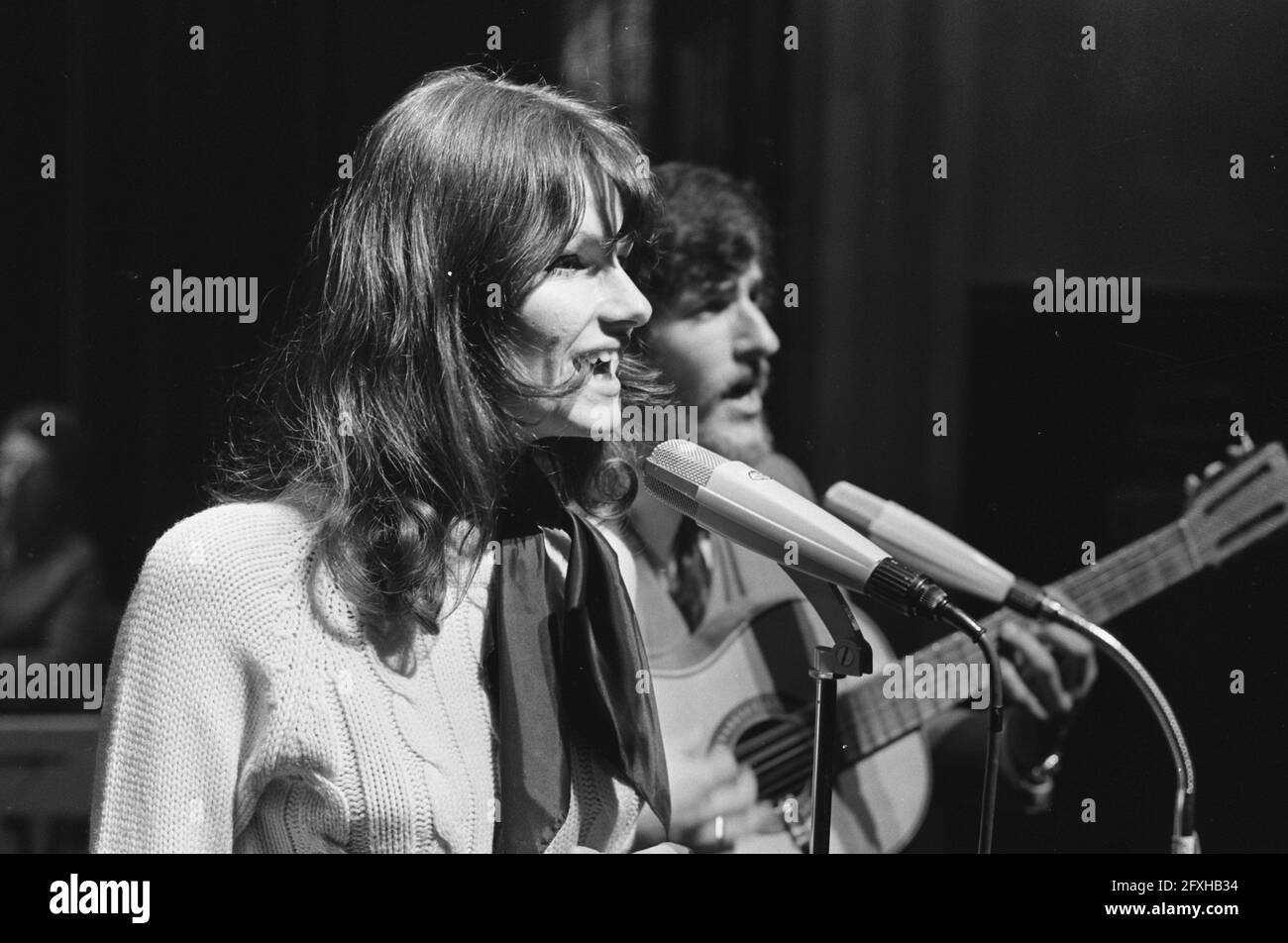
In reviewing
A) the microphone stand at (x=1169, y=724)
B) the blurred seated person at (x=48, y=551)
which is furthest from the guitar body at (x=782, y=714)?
the blurred seated person at (x=48, y=551)

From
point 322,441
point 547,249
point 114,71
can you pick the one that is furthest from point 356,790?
point 114,71

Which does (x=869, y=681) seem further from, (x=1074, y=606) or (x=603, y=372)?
(x=603, y=372)

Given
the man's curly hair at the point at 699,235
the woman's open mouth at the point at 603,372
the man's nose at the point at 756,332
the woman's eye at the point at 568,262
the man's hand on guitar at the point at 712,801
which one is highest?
the man's curly hair at the point at 699,235

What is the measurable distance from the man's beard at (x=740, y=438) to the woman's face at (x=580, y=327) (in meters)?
0.48

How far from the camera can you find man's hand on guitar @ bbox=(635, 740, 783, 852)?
2.14 meters

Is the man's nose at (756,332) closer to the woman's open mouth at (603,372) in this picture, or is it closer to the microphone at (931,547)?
the microphone at (931,547)

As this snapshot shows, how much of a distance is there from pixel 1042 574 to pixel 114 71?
162 centimetres

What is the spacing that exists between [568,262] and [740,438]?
0.59 m

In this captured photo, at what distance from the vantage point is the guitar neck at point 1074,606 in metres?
2.21
